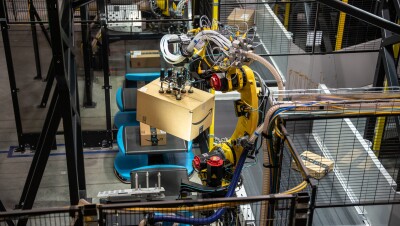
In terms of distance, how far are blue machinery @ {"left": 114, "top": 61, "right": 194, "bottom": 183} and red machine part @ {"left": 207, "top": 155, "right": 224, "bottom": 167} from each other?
39.4 inches

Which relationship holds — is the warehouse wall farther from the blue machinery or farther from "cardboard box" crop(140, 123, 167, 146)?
"cardboard box" crop(140, 123, 167, 146)

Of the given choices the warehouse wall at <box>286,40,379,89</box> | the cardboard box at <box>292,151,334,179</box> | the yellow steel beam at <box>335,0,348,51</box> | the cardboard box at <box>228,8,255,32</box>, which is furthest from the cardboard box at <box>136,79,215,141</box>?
the cardboard box at <box>228,8,255,32</box>

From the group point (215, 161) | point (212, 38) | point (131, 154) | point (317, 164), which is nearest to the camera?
point (212, 38)

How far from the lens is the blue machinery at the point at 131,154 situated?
7359mm

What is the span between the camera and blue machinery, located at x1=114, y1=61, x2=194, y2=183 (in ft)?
24.1

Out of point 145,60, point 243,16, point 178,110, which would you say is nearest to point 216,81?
point 178,110

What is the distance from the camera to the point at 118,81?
32.6ft

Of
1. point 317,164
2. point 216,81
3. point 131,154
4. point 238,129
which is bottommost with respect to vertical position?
point 131,154

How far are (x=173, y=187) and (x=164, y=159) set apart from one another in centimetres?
134

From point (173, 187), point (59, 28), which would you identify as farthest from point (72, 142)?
point (173, 187)

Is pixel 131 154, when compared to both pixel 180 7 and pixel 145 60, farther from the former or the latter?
pixel 180 7

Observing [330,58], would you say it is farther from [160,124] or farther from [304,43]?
[160,124]

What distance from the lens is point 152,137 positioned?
23.8 ft

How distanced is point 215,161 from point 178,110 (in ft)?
2.47
